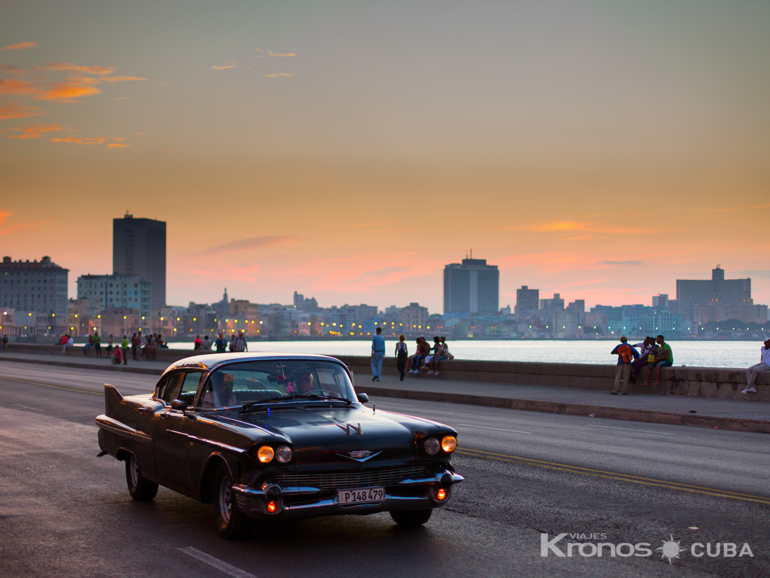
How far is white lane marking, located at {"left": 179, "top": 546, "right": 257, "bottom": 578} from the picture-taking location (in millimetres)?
5859

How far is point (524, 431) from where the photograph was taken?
15352 millimetres

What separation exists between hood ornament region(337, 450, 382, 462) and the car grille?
0.33 feet

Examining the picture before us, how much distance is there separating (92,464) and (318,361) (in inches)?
187

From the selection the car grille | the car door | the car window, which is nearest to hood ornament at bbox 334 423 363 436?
the car grille

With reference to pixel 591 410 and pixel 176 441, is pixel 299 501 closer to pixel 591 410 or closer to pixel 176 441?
pixel 176 441

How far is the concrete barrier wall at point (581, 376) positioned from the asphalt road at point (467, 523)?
8.88m

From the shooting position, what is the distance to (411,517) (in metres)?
7.27

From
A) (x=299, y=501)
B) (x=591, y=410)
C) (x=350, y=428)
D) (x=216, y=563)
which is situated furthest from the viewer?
(x=591, y=410)

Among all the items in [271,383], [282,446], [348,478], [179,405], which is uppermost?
[271,383]

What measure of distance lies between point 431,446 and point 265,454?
1.40m

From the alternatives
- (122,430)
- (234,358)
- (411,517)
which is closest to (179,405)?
(234,358)

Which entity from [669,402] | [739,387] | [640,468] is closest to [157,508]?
[640,468]

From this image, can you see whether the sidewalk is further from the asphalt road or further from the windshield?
the windshield

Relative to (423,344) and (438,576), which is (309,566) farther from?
(423,344)
